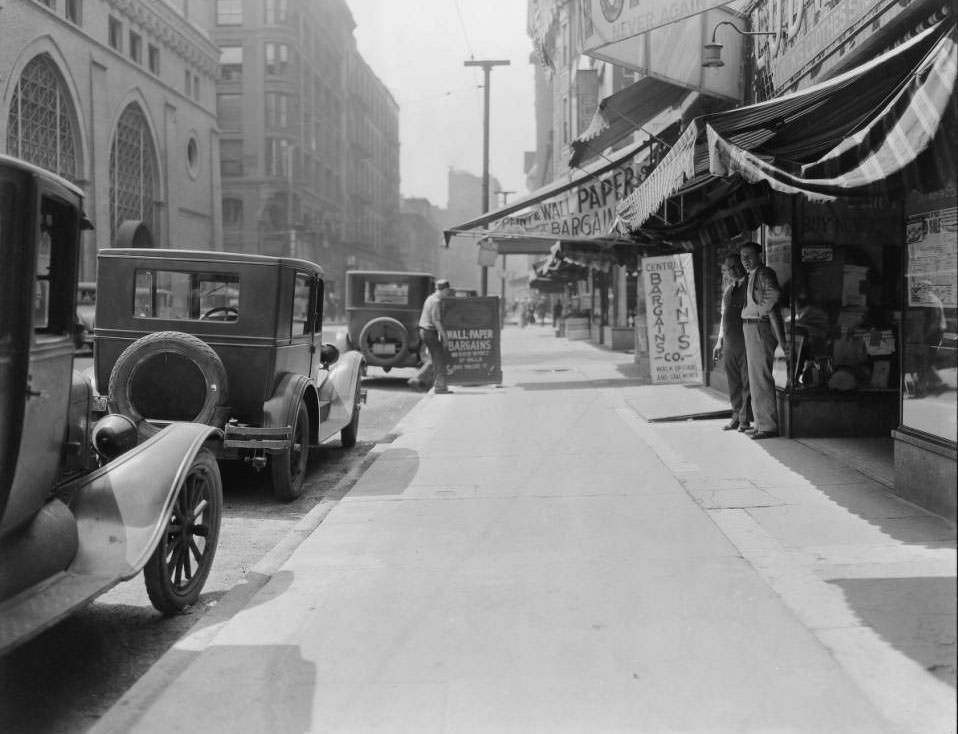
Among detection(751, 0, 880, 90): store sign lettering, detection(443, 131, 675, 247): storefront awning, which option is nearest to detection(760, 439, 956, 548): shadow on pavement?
detection(751, 0, 880, 90): store sign lettering

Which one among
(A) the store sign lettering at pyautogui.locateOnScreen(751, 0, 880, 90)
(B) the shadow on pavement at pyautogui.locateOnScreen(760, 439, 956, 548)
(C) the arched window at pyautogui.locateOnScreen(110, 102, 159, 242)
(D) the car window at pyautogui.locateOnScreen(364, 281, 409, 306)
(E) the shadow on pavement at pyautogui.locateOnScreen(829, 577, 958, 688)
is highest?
(C) the arched window at pyautogui.locateOnScreen(110, 102, 159, 242)

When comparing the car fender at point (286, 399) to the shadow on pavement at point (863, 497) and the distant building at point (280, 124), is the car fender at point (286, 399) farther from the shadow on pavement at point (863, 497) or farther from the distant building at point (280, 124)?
the distant building at point (280, 124)

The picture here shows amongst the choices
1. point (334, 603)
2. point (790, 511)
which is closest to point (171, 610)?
point (334, 603)

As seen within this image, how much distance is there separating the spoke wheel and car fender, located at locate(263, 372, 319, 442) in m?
2.09

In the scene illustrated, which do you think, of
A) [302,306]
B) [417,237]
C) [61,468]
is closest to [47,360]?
[61,468]

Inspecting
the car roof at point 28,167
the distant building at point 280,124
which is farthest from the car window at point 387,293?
the distant building at point 280,124

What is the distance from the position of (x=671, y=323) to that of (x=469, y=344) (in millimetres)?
4099

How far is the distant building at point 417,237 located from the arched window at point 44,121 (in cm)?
7337

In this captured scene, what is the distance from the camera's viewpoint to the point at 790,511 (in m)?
6.25

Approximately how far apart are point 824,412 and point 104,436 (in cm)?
672

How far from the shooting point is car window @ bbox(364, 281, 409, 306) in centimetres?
1740

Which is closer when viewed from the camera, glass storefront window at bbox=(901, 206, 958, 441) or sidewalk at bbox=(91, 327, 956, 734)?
sidewalk at bbox=(91, 327, 956, 734)

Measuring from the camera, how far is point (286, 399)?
7285 millimetres

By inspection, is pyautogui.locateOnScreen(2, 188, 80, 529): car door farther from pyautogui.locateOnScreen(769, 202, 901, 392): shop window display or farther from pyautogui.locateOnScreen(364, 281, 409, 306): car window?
pyautogui.locateOnScreen(364, 281, 409, 306): car window
